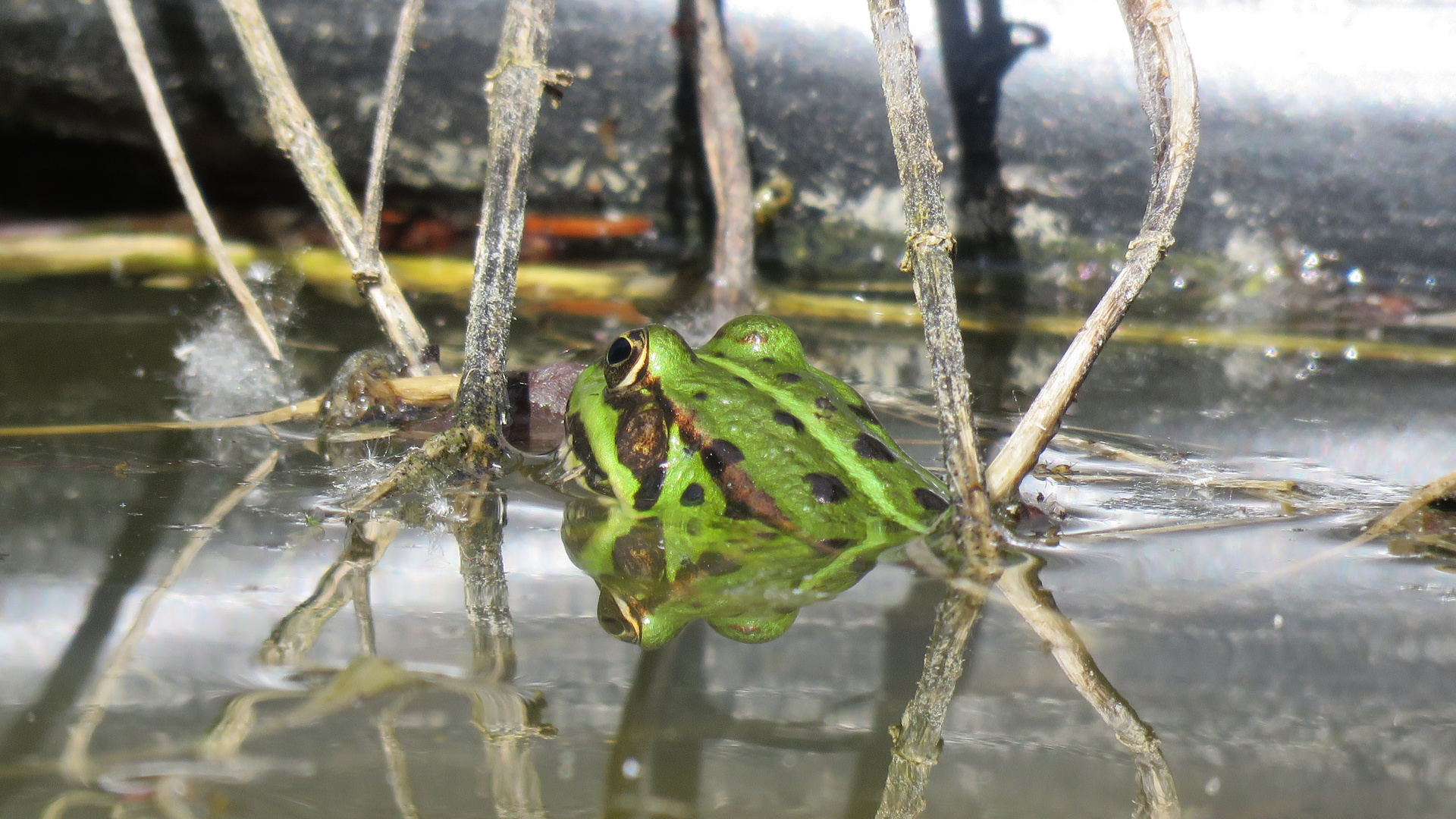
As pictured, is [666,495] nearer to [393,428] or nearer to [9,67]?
[393,428]

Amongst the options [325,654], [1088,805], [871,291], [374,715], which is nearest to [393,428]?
[325,654]

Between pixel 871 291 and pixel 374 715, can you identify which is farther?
pixel 871 291

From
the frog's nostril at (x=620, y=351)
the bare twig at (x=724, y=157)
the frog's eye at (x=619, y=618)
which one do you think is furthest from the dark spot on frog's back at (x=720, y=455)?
the bare twig at (x=724, y=157)

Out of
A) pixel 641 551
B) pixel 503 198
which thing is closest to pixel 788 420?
pixel 641 551

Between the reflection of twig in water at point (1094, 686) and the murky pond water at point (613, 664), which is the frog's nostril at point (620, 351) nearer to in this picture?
the murky pond water at point (613, 664)

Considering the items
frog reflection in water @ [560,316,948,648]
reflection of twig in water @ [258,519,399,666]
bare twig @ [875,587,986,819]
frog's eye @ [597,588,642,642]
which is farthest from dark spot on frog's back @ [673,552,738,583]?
reflection of twig in water @ [258,519,399,666]
